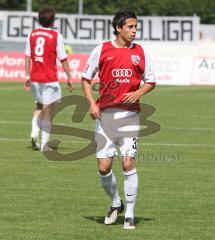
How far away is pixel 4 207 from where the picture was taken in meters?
10.6

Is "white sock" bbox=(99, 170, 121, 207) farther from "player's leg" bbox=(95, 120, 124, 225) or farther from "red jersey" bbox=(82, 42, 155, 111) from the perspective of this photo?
"red jersey" bbox=(82, 42, 155, 111)

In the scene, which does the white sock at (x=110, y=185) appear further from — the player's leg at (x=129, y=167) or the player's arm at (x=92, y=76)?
the player's arm at (x=92, y=76)

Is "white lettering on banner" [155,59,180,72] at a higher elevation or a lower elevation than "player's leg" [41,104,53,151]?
lower

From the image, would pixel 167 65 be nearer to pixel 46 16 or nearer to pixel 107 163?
pixel 46 16

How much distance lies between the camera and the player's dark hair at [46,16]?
15698 millimetres

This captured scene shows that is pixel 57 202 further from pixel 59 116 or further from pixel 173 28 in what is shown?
pixel 173 28

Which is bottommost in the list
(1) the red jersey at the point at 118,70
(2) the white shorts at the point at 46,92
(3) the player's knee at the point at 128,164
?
(2) the white shorts at the point at 46,92

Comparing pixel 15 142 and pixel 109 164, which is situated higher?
pixel 109 164

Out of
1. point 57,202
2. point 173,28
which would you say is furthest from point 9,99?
point 173,28

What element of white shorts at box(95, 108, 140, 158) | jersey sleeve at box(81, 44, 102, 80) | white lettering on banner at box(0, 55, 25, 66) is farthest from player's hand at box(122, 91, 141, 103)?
white lettering on banner at box(0, 55, 25, 66)

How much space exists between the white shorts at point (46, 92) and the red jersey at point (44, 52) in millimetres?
92

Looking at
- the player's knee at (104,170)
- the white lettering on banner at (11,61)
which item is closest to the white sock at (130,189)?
the player's knee at (104,170)

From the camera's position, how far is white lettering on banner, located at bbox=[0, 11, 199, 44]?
4966 cm

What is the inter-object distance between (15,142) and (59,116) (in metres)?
6.24
